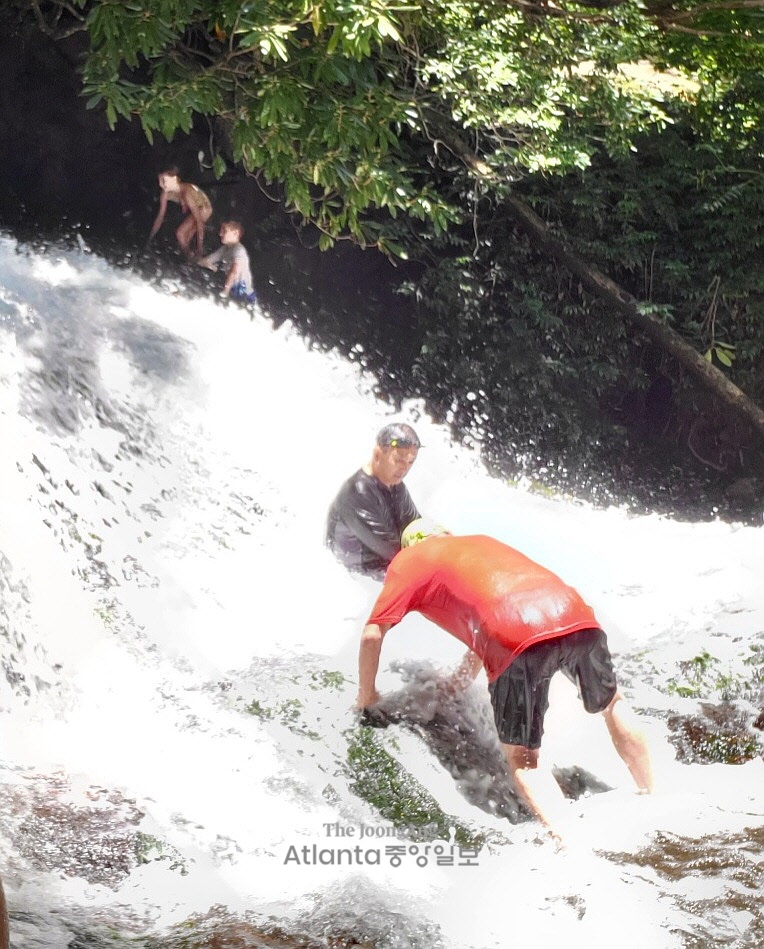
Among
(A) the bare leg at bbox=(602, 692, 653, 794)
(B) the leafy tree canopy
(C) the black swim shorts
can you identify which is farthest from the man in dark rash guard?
(A) the bare leg at bbox=(602, 692, 653, 794)

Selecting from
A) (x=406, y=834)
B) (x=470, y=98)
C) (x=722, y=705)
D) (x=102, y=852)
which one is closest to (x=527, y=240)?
(x=470, y=98)

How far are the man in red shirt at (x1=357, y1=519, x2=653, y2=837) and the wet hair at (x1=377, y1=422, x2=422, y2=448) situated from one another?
314 millimetres

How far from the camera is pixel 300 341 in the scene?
3.75m

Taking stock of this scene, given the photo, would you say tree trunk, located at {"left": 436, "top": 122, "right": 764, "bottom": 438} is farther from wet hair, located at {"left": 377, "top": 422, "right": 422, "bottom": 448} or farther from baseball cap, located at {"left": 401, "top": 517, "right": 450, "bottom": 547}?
baseball cap, located at {"left": 401, "top": 517, "right": 450, "bottom": 547}

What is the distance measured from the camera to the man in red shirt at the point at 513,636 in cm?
352

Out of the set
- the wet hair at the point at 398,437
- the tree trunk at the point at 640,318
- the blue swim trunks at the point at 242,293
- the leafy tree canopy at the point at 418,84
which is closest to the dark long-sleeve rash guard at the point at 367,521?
the wet hair at the point at 398,437

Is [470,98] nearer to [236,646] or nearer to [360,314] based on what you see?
[360,314]

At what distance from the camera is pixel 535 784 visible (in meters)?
3.52

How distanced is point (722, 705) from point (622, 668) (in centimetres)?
38

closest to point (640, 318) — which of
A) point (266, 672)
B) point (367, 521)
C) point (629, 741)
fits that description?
point (367, 521)

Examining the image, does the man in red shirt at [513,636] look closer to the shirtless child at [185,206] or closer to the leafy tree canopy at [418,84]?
the leafy tree canopy at [418,84]

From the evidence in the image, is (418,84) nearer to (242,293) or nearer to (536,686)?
(242,293)

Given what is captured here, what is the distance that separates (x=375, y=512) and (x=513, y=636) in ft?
2.04

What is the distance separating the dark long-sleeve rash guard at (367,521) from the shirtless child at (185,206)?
3.28ft
